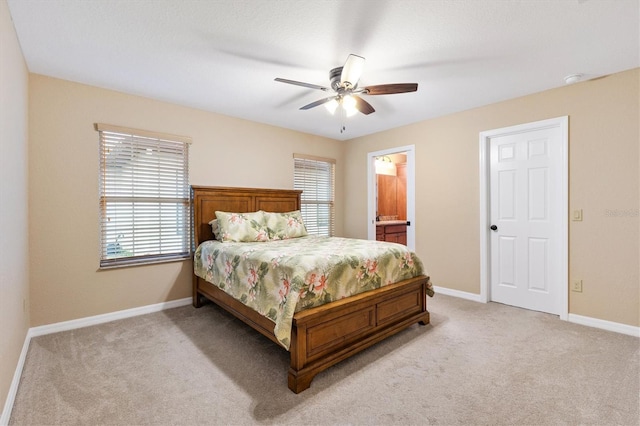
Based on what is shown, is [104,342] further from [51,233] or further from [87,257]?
[51,233]

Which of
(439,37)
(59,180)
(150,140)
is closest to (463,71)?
(439,37)

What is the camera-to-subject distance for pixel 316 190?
16.7 ft

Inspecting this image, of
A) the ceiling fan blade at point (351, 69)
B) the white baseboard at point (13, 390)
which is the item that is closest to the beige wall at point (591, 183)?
the ceiling fan blade at point (351, 69)

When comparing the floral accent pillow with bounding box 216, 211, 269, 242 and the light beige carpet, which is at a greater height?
the floral accent pillow with bounding box 216, 211, 269, 242

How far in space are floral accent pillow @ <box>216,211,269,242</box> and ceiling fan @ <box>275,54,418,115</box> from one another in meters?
1.65

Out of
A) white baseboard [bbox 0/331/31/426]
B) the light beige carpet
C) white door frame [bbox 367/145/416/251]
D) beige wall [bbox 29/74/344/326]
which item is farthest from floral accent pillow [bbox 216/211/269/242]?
white door frame [bbox 367/145/416/251]

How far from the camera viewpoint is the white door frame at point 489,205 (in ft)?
9.91

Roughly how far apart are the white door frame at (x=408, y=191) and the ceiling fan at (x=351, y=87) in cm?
181

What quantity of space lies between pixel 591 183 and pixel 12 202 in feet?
15.9

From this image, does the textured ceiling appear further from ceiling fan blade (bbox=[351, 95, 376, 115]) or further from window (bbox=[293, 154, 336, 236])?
window (bbox=[293, 154, 336, 236])

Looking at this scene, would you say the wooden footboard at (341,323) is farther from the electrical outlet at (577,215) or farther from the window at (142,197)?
the electrical outlet at (577,215)

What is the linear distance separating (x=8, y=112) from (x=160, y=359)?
197 centimetres

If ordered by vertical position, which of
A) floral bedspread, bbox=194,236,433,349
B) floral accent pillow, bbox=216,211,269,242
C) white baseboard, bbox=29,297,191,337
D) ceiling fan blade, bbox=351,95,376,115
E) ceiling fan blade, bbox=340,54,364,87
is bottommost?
white baseboard, bbox=29,297,191,337

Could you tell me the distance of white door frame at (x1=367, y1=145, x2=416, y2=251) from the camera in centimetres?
434
